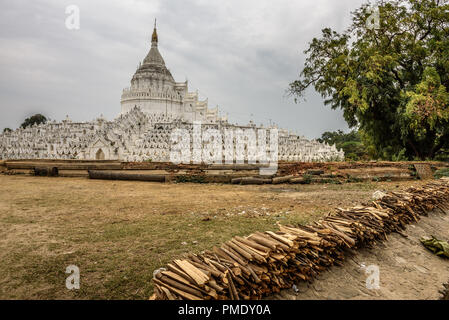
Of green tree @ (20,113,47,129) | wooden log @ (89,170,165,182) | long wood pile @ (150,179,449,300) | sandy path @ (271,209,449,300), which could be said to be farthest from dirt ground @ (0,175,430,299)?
green tree @ (20,113,47,129)

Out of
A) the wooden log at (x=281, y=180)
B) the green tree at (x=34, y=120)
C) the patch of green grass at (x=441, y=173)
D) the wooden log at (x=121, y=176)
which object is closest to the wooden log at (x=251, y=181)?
the wooden log at (x=281, y=180)

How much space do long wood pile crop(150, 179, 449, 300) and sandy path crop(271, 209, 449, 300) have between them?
0.13 metres

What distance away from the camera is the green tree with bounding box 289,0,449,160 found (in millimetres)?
15039

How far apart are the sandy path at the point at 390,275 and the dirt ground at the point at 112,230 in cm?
145

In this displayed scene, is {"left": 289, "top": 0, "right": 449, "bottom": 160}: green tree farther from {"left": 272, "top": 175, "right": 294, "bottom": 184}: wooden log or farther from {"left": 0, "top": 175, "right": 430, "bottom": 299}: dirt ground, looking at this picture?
{"left": 0, "top": 175, "right": 430, "bottom": 299}: dirt ground

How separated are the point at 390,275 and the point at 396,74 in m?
18.3

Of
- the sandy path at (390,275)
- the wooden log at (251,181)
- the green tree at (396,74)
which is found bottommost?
the sandy path at (390,275)

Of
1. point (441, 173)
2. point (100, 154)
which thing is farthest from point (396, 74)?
point (100, 154)

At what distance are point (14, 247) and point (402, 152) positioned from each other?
21.6 metres

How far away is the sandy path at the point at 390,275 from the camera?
9.93 feet

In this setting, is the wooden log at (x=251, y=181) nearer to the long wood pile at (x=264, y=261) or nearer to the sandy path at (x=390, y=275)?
the sandy path at (x=390, y=275)

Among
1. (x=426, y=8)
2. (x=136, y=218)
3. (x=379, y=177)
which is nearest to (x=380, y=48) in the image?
(x=426, y=8)

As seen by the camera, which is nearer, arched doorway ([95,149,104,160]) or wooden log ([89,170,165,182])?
wooden log ([89,170,165,182])

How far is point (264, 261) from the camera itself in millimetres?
2625
